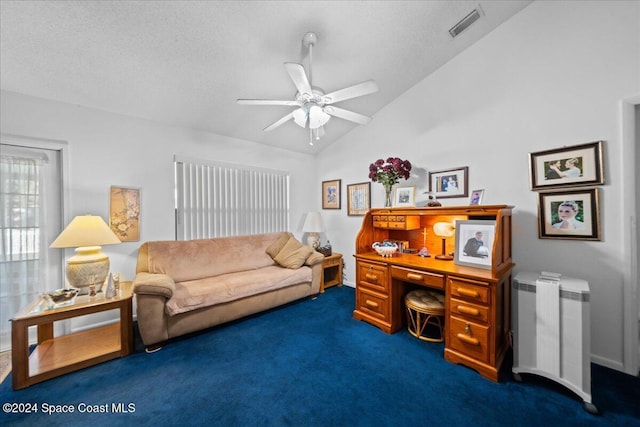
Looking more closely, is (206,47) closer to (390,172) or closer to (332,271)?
(390,172)

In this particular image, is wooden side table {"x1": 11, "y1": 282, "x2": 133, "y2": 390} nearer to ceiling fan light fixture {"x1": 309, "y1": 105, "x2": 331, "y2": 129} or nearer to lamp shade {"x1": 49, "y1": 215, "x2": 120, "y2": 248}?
lamp shade {"x1": 49, "y1": 215, "x2": 120, "y2": 248}

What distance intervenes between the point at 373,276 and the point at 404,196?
46.2 inches

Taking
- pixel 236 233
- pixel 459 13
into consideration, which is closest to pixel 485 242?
pixel 459 13

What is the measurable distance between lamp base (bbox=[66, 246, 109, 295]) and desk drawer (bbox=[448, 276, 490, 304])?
3193 mm

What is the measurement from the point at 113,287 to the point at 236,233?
163cm

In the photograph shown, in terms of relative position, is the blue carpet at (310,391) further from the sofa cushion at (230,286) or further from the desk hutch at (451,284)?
the sofa cushion at (230,286)

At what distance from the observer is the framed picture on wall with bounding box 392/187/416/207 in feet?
9.98

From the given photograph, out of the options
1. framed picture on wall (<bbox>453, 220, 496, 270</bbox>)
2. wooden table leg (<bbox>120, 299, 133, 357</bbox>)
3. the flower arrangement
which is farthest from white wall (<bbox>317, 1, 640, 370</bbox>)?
wooden table leg (<bbox>120, 299, 133, 357</bbox>)

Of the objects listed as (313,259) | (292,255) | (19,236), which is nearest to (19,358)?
(19,236)

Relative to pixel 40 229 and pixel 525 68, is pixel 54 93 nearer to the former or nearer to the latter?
pixel 40 229

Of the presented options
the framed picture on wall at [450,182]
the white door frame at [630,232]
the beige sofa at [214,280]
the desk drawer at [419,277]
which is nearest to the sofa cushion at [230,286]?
the beige sofa at [214,280]

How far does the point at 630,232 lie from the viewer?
1816 mm

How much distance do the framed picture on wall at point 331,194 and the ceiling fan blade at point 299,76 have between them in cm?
240

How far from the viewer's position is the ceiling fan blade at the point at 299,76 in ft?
5.15
